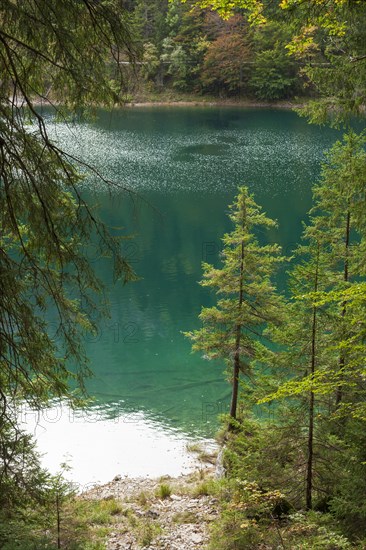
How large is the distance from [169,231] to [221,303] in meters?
14.6

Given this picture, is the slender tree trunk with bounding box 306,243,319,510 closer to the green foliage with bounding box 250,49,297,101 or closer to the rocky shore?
the rocky shore

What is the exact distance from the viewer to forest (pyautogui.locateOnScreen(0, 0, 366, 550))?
4090 millimetres

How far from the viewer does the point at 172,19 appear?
53125 millimetres

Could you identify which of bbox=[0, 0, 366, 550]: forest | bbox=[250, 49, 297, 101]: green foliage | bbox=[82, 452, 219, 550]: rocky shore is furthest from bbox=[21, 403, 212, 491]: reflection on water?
bbox=[250, 49, 297, 101]: green foliage

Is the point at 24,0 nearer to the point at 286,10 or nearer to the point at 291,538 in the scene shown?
the point at 286,10

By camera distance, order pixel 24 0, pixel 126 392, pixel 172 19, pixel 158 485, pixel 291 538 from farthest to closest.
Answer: pixel 172 19
pixel 126 392
pixel 158 485
pixel 291 538
pixel 24 0

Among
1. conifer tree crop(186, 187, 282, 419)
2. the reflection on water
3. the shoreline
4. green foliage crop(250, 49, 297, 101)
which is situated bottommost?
the reflection on water

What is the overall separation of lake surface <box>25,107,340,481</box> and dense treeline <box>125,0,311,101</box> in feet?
16.8

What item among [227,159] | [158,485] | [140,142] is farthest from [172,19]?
[158,485]

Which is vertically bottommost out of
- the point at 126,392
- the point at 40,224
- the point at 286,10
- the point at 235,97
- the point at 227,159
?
the point at 126,392

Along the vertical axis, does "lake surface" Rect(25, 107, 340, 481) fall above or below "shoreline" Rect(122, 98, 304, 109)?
below

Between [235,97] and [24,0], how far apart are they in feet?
182

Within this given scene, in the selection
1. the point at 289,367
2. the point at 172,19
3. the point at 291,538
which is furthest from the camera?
the point at 172,19

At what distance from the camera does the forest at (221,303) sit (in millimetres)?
4090
